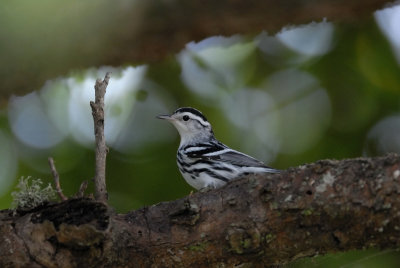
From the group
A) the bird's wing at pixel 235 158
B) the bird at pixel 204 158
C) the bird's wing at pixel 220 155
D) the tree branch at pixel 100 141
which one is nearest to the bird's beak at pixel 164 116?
the bird at pixel 204 158

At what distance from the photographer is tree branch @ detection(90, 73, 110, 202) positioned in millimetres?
3953

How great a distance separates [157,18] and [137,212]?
181 centimetres

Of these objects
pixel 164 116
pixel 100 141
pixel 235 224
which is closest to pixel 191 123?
pixel 164 116

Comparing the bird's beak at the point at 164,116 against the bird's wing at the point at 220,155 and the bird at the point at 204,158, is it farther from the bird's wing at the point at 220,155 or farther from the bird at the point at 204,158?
the bird's wing at the point at 220,155

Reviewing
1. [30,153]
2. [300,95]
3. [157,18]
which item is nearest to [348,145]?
[300,95]

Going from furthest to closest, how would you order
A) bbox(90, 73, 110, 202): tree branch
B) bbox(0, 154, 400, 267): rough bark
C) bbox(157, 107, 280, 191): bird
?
bbox(157, 107, 280, 191): bird
bbox(90, 73, 110, 202): tree branch
bbox(0, 154, 400, 267): rough bark

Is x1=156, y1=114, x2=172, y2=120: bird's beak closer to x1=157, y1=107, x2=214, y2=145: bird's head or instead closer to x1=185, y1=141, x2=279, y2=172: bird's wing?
x1=157, y1=107, x2=214, y2=145: bird's head

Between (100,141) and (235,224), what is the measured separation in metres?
1.20

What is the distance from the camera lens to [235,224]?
135 inches

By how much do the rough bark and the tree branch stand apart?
1.19 ft

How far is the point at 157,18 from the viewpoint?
7.26 ft

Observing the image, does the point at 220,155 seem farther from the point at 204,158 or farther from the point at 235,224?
the point at 235,224

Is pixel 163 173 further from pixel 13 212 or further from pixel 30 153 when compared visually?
pixel 13 212

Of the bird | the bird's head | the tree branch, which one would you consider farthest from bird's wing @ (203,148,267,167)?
the tree branch
